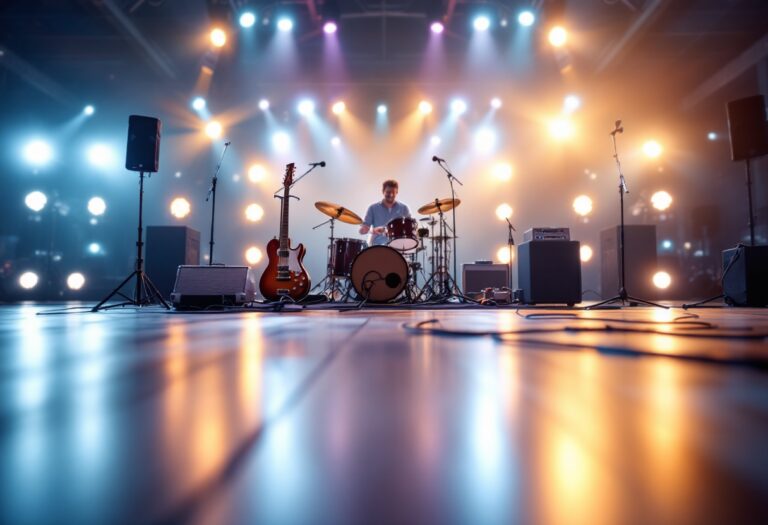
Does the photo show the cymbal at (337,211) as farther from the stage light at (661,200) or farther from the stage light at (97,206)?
the stage light at (661,200)

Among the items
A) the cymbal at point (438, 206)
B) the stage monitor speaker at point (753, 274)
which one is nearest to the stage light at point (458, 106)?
the cymbal at point (438, 206)

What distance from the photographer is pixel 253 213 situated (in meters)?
8.91

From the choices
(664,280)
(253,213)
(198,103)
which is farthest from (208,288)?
(664,280)

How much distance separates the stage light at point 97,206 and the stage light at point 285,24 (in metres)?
4.73

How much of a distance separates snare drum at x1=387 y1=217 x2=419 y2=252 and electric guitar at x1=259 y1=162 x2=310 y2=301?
968 mm

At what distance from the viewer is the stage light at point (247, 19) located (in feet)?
21.0

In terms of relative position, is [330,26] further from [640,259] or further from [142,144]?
[640,259]

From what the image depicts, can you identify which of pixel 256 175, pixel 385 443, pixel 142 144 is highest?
pixel 256 175

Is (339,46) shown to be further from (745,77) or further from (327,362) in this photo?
(327,362)

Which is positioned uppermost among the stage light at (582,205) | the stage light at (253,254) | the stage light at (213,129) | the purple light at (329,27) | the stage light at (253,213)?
the purple light at (329,27)

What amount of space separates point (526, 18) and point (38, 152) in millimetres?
8449

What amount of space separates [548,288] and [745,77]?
6.07 metres

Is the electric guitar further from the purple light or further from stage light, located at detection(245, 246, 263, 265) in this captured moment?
stage light, located at detection(245, 246, 263, 265)

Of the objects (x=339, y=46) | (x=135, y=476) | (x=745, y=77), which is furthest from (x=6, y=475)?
(x=745, y=77)
